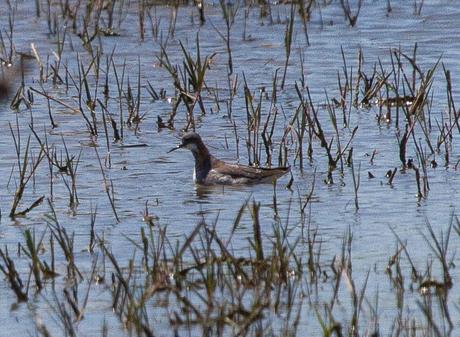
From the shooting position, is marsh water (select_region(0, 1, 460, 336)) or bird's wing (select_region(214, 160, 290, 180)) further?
bird's wing (select_region(214, 160, 290, 180))

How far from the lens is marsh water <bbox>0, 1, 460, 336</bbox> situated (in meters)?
6.73

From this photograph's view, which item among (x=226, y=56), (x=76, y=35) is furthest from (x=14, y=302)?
(x=76, y=35)

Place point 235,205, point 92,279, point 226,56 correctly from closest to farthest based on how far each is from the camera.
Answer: point 92,279 → point 235,205 → point 226,56

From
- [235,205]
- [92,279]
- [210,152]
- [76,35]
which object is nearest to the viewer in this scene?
[92,279]

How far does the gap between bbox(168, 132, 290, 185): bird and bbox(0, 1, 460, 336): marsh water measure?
0.09 metres

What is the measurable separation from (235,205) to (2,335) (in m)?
2.94

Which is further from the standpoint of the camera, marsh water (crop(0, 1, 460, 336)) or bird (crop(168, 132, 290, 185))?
bird (crop(168, 132, 290, 185))

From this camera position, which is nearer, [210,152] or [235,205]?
[235,205]

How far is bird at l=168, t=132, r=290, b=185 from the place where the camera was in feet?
30.5

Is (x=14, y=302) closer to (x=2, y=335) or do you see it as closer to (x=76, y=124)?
(x=2, y=335)

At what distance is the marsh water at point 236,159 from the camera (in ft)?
22.1

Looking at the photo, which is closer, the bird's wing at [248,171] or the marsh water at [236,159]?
the marsh water at [236,159]

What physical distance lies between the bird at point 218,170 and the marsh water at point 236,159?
0.09 m

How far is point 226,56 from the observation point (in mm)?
13766
